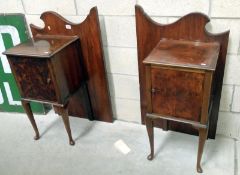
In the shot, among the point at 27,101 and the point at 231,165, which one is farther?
the point at 27,101

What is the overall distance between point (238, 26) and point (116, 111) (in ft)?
3.74

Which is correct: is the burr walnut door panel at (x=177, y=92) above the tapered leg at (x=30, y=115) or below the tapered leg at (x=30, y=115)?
above

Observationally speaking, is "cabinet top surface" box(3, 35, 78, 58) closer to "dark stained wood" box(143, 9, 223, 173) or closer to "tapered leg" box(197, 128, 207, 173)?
"dark stained wood" box(143, 9, 223, 173)

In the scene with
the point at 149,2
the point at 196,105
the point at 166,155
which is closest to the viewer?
the point at 196,105

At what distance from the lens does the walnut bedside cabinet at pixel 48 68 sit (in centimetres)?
159

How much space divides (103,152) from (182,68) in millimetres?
933

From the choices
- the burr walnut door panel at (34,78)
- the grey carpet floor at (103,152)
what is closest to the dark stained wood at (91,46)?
the grey carpet floor at (103,152)

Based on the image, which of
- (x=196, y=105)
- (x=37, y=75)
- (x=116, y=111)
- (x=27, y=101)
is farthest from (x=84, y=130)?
(x=196, y=105)

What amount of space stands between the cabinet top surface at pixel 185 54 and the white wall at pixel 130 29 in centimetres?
13

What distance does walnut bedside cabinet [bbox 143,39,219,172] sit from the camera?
1.31 meters

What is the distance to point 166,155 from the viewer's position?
1.82 m

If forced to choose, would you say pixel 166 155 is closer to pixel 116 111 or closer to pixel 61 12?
pixel 116 111

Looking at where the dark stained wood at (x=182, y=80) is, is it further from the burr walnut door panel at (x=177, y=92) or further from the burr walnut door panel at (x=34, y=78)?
the burr walnut door panel at (x=34, y=78)

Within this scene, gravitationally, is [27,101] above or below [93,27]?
below
